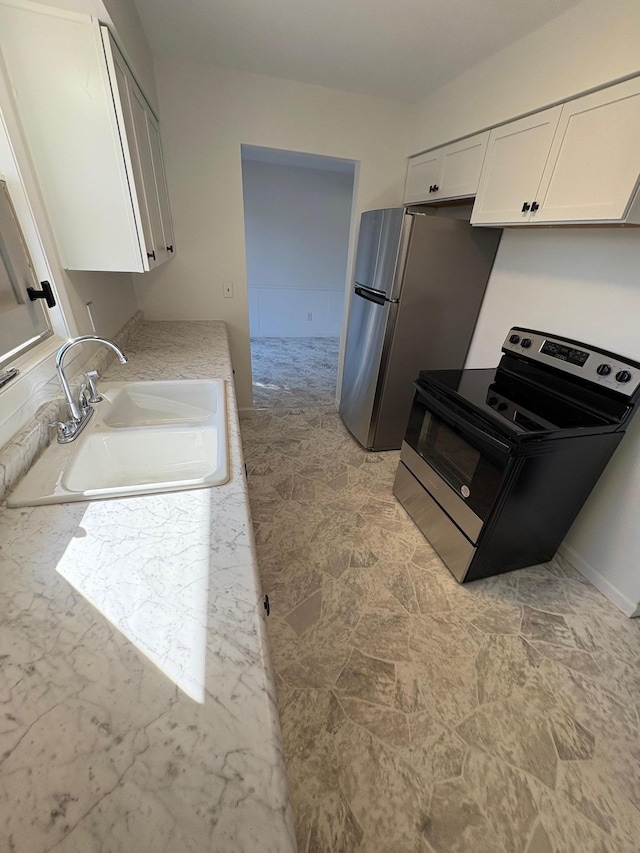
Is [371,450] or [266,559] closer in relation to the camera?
[266,559]

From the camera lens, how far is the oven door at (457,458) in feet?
4.60

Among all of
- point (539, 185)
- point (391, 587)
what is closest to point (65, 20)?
point (539, 185)

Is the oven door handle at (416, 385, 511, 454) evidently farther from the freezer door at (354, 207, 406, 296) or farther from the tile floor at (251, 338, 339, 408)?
the tile floor at (251, 338, 339, 408)

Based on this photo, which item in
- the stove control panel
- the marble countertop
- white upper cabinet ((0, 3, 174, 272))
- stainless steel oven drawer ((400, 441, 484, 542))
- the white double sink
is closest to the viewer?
the marble countertop

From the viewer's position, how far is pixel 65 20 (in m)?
1.11

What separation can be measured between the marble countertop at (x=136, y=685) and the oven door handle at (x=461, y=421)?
1.04 m

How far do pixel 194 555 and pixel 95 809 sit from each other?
37 cm

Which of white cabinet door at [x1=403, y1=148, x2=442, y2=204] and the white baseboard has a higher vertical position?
white cabinet door at [x1=403, y1=148, x2=442, y2=204]

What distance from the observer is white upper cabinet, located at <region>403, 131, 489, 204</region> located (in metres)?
1.92

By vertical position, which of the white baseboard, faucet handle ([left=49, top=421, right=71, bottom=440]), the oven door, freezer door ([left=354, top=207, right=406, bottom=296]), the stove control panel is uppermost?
freezer door ([left=354, top=207, right=406, bottom=296])

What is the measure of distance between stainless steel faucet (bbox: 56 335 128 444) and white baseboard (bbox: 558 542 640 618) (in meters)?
2.36

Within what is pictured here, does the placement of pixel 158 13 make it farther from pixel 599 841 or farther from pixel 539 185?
pixel 599 841

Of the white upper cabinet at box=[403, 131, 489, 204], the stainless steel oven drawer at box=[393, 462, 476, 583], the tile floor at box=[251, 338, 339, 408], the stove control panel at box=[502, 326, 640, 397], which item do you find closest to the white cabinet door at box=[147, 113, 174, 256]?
the tile floor at box=[251, 338, 339, 408]

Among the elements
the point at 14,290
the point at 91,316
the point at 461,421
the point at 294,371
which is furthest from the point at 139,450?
the point at 294,371
